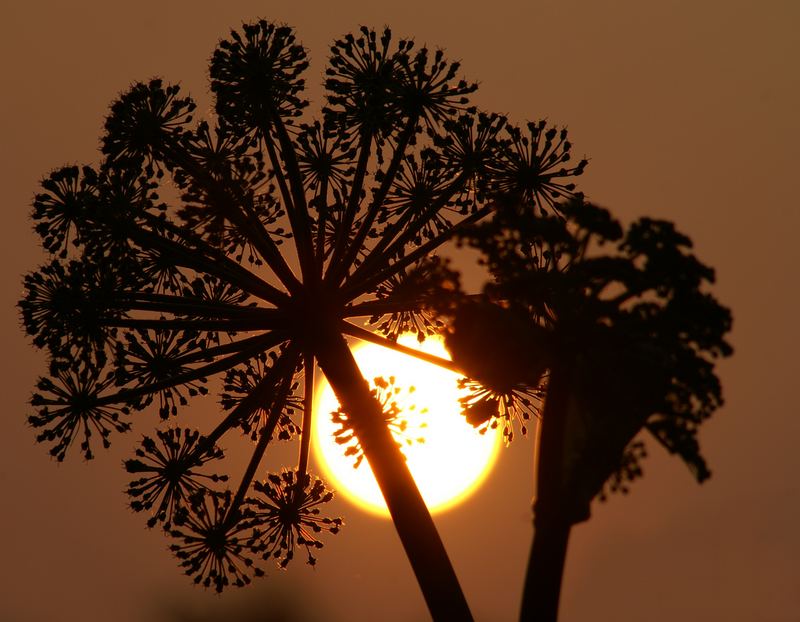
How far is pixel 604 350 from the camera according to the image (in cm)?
831

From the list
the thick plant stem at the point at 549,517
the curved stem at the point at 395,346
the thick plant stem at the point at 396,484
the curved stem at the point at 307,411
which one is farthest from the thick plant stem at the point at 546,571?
the curved stem at the point at 307,411

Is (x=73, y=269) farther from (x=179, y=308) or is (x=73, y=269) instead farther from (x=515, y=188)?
(x=515, y=188)

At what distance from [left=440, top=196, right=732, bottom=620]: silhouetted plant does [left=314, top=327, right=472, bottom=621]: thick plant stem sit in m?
3.79

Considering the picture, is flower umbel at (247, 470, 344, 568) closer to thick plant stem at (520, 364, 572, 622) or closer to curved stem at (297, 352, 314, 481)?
curved stem at (297, 352, 314, 481)

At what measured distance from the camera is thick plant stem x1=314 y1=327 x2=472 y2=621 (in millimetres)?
11578

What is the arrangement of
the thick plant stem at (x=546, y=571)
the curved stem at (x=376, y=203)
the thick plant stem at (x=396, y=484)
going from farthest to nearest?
the curved stem at (x=376, y=203) < the thick plant stem at (x=396, y=484) < the thick plant stem at (x=546, y=571)

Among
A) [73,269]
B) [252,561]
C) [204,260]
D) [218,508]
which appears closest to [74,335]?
[73,269]

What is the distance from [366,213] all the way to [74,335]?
3.94m

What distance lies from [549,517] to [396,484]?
14.3ft

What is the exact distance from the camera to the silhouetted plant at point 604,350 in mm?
8109

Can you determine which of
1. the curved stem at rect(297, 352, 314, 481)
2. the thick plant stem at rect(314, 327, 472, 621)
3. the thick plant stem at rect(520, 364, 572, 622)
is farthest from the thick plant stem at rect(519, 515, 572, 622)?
the curved stem at rect(297, 352, 314, 481)

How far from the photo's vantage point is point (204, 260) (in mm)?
13289

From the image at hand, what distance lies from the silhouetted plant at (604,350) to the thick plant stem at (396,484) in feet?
12.4

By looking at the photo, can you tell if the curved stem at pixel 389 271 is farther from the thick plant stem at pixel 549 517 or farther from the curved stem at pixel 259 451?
the thick plant stem at pixel 549 517
